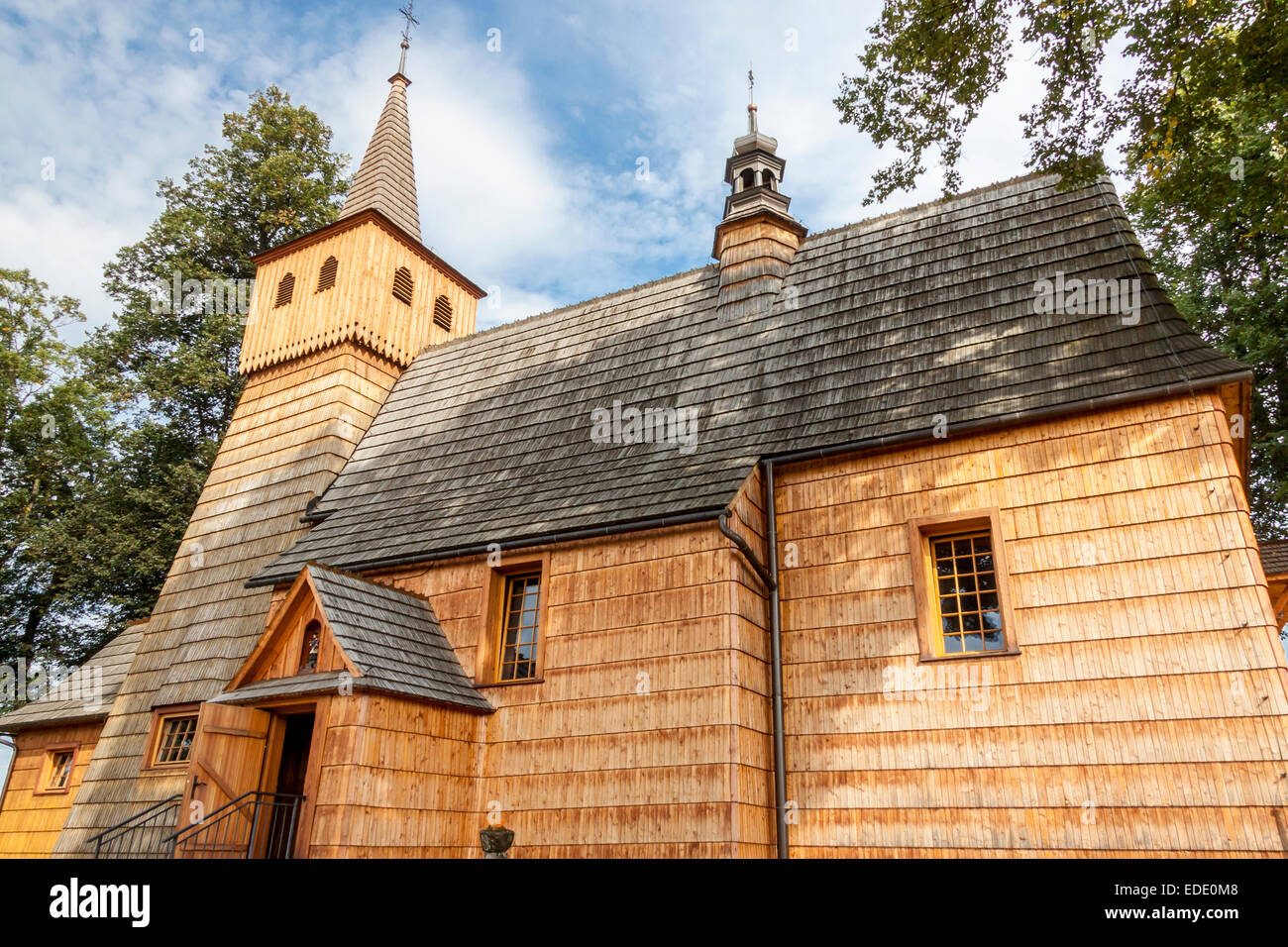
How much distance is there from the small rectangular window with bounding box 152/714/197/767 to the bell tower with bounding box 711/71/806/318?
35.2 ft

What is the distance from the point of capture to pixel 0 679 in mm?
21984

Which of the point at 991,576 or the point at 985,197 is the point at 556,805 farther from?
the point at 985,197

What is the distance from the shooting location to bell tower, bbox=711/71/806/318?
13223mm

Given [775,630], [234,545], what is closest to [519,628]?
[775,630]

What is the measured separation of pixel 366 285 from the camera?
56.2 feet

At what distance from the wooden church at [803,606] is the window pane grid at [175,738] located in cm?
6

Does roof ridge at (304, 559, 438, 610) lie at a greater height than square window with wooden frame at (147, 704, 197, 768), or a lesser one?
greater

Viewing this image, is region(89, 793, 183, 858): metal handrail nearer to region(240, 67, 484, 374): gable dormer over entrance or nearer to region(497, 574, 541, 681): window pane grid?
region(497, 574, 541, 681): window pane grid

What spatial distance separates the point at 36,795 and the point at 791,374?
→ 16804 mm

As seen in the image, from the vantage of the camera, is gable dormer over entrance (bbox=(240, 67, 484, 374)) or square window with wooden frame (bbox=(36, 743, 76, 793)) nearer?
square window with wooden frame (bbox=(36, 743, 76, 793))

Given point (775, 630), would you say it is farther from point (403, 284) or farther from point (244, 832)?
point (403, 284)

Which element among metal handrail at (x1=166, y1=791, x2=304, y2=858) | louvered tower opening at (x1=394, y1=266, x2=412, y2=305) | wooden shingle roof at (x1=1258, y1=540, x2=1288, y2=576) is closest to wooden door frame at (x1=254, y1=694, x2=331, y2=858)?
metal handrail at (x1=166, y1=791, x2=304, y2=858)
